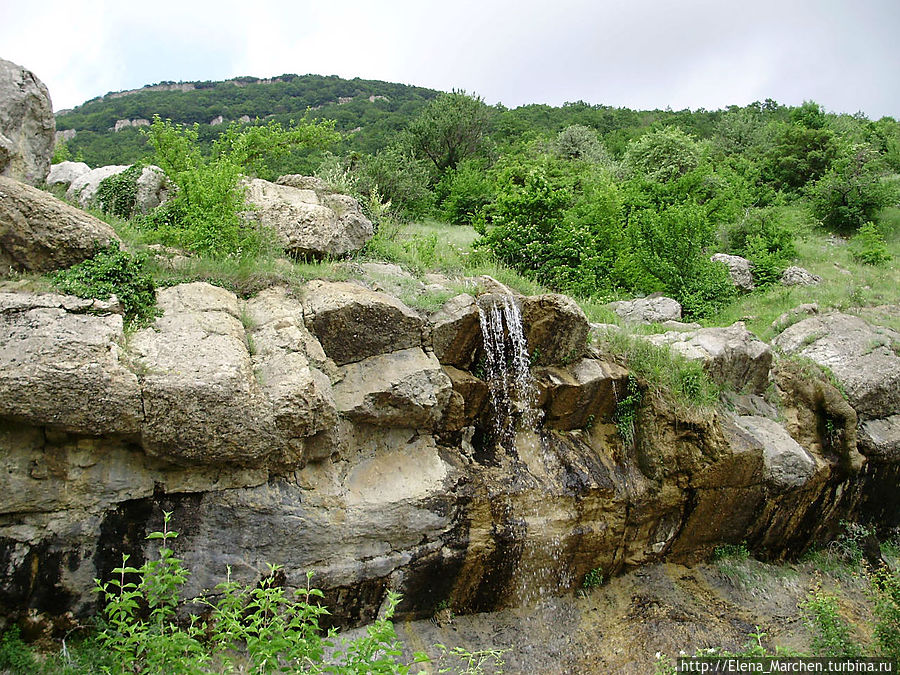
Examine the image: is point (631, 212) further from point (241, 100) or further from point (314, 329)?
point (241, 100)

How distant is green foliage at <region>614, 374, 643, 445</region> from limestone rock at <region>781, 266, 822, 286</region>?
35.5ft

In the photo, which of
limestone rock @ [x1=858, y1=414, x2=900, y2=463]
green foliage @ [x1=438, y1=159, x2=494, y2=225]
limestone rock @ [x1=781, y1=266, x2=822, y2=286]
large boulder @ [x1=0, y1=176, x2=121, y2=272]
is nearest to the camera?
large boulder @ [x1=0, y1=176, x2=121, y2=272]

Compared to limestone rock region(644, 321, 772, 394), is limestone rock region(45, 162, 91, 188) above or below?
above

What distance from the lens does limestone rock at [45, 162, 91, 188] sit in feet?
36.7

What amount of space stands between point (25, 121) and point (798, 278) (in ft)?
60.4

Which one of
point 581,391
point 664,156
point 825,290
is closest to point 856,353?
point 825,290

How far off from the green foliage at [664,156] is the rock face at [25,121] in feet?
68.8

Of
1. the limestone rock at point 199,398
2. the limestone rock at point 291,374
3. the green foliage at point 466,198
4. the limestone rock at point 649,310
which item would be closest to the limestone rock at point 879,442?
the limestone rock at point 649,310

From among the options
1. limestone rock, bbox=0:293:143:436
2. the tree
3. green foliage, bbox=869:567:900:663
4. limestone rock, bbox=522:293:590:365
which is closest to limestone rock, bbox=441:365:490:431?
limestone rock, bbox=522:293:590:365

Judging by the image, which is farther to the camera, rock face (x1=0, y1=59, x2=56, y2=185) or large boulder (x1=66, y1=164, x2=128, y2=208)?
large boulder (x1=66, y1=164, x2=128, y2=208)

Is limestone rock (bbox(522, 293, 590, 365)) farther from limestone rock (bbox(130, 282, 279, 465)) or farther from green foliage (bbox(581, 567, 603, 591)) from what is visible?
limestone rock (bbox(130, 282, 279, 465))

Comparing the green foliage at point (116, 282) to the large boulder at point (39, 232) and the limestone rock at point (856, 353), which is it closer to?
the large boulder at point (39, 232)

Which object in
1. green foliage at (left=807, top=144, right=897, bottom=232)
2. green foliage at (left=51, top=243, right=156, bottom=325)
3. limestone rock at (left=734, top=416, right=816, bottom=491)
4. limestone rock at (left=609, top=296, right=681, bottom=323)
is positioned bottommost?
limestone rock at (left=734, top=416, right=816, bottom=491)

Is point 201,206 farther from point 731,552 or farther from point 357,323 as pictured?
point 731,552
